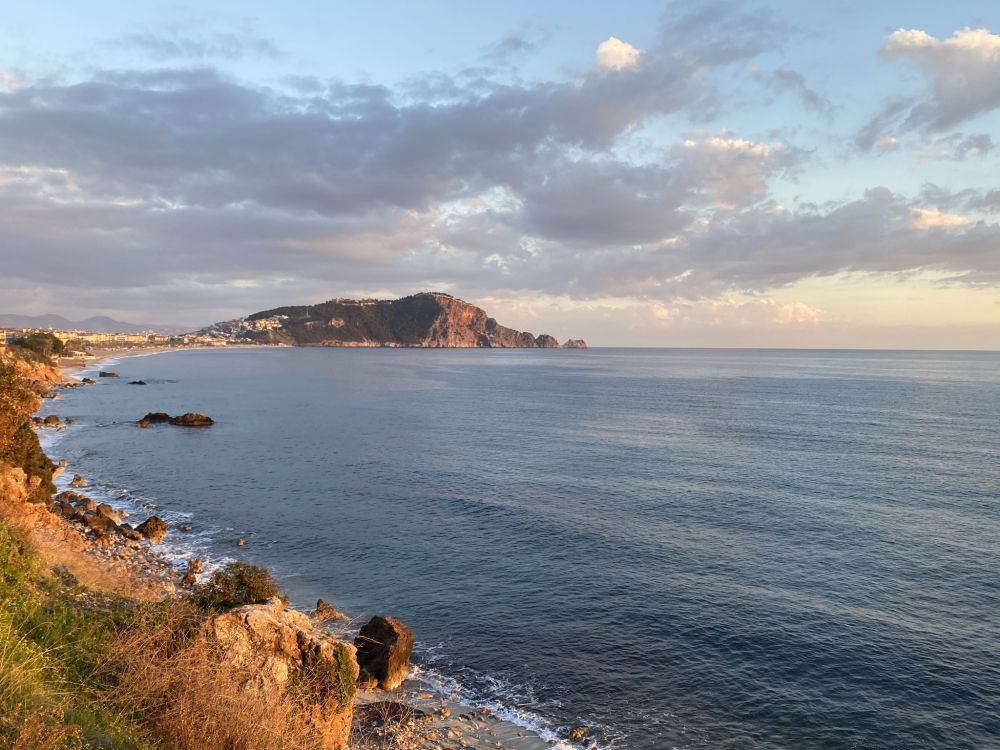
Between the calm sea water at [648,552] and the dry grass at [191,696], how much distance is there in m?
12.5

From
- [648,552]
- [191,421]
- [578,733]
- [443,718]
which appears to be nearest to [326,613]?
[443,718]

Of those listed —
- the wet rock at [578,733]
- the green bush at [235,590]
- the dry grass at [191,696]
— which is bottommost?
the wet rock at [578,733]

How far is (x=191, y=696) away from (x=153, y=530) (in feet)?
108

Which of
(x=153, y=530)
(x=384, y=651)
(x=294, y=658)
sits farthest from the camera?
(x=153, y=530)

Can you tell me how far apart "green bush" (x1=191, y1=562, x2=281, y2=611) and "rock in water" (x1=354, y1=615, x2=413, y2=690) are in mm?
4741

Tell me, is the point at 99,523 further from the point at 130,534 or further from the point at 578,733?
the point at 578,733

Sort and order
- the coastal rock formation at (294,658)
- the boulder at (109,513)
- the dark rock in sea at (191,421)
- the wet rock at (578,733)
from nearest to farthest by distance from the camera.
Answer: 1. the coastal rock formation at (294,658)
2. the wet rock at (578,733)
3. the boulder at (109,513)
4. the dark rock in sea at (191,421)

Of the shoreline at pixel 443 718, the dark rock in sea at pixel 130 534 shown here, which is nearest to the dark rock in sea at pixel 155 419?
the dark rock in sea at pixel 130 534

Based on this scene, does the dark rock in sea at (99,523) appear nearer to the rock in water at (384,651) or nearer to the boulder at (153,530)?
the boulder at (153,530)

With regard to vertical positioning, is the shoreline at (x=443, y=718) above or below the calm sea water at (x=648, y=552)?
below

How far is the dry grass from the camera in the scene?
Answer: 11688 mm

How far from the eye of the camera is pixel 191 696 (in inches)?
482

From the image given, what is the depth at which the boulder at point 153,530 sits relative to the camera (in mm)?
40156

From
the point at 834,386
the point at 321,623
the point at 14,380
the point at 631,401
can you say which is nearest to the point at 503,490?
the point at 321,623
